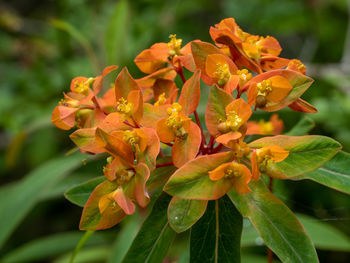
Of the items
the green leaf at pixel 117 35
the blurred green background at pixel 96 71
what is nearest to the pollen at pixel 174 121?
the blurred green background at pixel 96 71

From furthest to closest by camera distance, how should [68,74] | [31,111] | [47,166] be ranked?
1. [68,74]
2. [31,111]
3. [47,166]

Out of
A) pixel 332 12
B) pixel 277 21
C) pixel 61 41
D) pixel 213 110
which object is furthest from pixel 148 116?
pixel 332 12

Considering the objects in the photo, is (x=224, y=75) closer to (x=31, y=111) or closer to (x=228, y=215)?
(x=228, y=215)

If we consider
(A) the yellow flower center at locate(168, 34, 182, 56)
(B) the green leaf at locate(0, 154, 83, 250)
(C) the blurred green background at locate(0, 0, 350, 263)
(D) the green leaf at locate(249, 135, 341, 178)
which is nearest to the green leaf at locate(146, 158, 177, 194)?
(D) the green leaf at locate(249, 135, 341, 178)

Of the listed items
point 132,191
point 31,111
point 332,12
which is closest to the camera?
point 132,191

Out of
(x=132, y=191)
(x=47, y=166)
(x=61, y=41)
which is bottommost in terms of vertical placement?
(x=47, y=166)

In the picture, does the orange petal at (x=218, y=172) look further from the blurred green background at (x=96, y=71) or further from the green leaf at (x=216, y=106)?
the blurred green background at (x=96, y=71)
